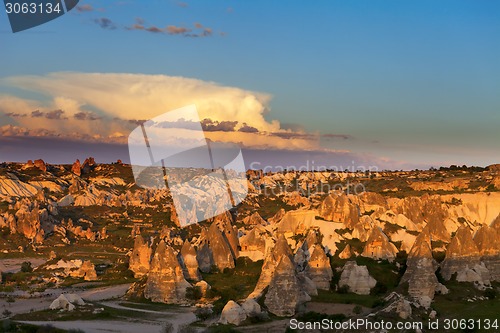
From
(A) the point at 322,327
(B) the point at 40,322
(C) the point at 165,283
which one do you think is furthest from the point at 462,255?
(B) the point at 40,322

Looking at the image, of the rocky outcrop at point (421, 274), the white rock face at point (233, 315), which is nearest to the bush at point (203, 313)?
the white rock face at point (233, 315)

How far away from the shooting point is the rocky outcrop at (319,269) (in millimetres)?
58312

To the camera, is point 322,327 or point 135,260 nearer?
point 322,327

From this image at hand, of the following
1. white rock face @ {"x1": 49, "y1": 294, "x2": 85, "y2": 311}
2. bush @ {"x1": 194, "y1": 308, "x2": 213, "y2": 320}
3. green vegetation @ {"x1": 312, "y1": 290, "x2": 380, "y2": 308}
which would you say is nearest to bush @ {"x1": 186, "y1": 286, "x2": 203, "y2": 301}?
bush @ {"x1": 194, "y1": 308, "x2": 213, "y2": 320}

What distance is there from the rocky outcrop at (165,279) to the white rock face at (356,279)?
12854 mm

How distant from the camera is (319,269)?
58938mm

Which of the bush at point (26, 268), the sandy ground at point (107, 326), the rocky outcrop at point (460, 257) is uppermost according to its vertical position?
the rocky outcrop at point (460, 257)

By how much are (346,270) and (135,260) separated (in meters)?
29.5

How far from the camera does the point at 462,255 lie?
6081 centimetres

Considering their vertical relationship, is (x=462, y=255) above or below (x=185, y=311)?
above

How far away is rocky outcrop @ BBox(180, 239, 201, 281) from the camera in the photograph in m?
64.5

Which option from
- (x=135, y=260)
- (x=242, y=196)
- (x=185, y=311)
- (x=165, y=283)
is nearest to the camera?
(x=185, y=311)

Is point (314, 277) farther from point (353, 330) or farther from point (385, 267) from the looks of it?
point (353, 330)

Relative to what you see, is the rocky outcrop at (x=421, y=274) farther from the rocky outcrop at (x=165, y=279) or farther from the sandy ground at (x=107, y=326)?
the sandy ground at (x=107, y=326)
